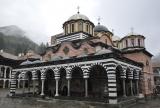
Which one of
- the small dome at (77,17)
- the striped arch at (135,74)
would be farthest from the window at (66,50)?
the striped arch at (135,74)

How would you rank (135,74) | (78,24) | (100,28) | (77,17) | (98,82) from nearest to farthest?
(98,82)
(135,74)
(78,24)
(77,17)
(100,28)

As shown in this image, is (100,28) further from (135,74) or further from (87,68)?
(87,68)

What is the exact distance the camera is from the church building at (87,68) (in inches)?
769

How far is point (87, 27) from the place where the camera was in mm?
28703

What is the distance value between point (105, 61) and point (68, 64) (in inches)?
190

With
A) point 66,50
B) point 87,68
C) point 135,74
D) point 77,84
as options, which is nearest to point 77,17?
point 66,50

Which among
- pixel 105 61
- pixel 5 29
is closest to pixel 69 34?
pixel 105 61

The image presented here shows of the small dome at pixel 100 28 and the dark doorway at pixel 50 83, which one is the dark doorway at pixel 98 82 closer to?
the dark doorway at pixel 50 83

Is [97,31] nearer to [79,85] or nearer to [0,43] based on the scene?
[79,85]

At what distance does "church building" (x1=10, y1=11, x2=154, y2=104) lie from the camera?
19.5 m

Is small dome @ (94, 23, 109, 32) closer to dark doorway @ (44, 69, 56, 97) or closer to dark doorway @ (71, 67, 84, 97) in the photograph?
dark doorway @ (71, 67, 84, 97)

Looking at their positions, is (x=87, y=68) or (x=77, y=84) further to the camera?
(x=77, y=84)

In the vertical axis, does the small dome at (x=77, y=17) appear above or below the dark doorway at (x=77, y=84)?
above

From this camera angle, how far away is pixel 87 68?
770 inches
